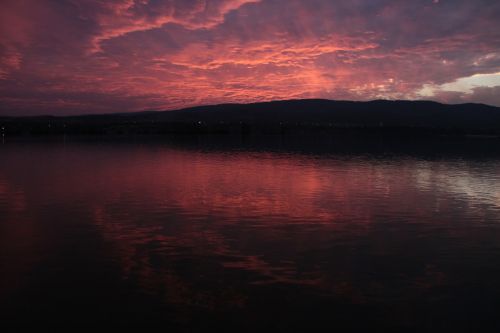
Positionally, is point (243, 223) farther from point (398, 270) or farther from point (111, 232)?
point (398, 270)

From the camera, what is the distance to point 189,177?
1940 inches

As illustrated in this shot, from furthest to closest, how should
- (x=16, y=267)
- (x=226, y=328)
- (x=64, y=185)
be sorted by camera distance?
(x=64, y=185), (x=16, y=267), (x=226, y=328)

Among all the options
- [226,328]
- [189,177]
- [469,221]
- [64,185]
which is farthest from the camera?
[189,177]

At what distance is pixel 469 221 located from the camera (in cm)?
2780

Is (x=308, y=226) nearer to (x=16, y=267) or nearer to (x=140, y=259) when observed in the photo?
(x=140, y=259)

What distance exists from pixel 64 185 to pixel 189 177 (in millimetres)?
12742

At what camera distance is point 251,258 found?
64.8 feet

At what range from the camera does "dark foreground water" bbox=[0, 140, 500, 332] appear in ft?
47.0

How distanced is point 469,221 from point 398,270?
11.9 meters

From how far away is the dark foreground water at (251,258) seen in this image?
47.0 feet

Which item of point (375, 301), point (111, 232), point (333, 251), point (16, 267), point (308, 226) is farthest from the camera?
point (308, 226)

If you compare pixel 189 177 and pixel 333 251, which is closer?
pixel 333 251

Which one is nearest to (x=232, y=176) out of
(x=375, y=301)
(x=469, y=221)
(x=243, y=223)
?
(x=243, y=223)

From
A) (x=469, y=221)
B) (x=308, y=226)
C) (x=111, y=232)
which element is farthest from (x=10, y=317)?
(x=469, y=221)
